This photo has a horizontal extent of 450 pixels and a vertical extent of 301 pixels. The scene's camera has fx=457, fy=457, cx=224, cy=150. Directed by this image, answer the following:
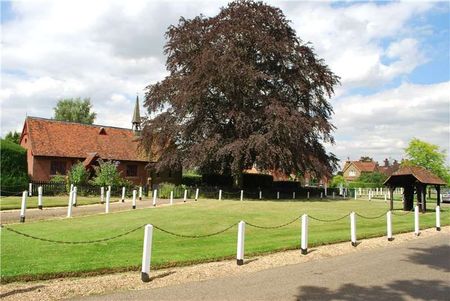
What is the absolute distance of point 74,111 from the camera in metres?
72.9

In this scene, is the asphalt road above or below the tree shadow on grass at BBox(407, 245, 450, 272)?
below

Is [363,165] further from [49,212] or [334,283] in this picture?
[334,283]

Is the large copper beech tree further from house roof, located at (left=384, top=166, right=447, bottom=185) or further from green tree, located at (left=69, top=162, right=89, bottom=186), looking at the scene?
house roof, located at (left=384, top=166, right=447, bottom=185)

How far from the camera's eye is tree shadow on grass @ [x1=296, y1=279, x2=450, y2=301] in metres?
8.34

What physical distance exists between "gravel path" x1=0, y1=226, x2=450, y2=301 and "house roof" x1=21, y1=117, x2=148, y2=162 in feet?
Result: 106

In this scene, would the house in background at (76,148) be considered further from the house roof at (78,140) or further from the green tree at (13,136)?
the green tree at (13,136)

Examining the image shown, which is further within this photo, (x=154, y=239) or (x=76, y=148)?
(x=76, y=148)

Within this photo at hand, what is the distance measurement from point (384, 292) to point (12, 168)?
→ 31.5 meters

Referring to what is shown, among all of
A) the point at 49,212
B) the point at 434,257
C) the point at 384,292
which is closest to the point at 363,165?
the point at 49,212

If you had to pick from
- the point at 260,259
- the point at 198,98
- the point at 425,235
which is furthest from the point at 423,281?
the point at 198,98

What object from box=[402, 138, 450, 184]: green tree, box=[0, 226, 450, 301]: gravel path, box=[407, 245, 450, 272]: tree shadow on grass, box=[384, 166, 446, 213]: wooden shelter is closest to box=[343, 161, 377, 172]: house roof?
box=[402, 138, 450, 184]: green tree

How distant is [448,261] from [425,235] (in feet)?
18.5

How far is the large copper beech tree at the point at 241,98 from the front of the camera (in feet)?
114

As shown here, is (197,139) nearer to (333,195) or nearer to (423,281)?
(333,195)
